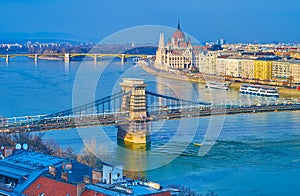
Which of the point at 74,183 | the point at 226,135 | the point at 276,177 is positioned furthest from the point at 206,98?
the point at 74,183

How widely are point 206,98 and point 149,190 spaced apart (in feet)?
35.3

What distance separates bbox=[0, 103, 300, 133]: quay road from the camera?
7818 millimetres

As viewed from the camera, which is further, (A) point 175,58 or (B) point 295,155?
(A) point 175,58

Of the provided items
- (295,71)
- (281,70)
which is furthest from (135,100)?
(281,70)

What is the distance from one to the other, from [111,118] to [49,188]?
16.4ft

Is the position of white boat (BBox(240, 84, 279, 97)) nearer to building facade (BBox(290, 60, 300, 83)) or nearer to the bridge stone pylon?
building facade (BBox(290, 60, 300, 83))

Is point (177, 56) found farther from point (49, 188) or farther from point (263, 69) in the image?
point (49, 188)

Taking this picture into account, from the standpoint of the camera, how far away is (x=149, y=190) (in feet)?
11.1

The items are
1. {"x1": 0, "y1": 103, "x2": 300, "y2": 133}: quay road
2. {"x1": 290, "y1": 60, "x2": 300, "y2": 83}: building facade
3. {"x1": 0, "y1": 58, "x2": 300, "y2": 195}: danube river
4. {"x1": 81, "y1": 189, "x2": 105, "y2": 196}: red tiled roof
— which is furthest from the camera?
{"x1": 290, "y1": 60, "x2": 300, "y2": 83}: building facade

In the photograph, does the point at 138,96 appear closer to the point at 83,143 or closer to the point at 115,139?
the point at 115,139

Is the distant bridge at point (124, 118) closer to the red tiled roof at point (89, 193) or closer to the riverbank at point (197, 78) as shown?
the red tiled roof at point (89, 193)

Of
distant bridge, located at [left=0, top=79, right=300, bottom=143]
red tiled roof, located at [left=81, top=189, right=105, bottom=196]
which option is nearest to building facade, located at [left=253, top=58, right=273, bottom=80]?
distant bridge, located at [left=0, top=79, right=300, bottom=143]

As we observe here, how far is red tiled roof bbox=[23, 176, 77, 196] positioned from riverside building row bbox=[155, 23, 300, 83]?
15305mm

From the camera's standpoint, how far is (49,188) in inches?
139
